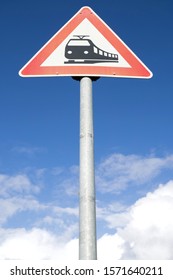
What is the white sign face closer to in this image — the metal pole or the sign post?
the sign post

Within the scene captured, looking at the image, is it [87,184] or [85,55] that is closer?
[87,184]

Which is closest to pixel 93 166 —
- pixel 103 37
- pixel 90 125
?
pixel 90 125

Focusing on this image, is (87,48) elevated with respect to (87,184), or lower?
elevated

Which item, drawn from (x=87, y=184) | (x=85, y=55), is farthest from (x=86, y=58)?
(x=87, y=184)

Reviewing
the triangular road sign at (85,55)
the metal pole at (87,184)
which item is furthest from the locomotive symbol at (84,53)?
the metal pole at (87,184)

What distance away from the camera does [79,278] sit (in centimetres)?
189

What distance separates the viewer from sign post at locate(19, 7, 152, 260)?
2497 mm

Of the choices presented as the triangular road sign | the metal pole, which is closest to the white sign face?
the triangular road sign

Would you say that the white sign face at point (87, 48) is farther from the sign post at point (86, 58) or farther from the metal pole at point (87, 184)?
the metal pole at point (87, 184)

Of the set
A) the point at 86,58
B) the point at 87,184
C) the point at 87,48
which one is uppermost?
the point at 87,48

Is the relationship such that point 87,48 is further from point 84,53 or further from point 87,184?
point 87,184

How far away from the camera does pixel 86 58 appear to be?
8.49 feet

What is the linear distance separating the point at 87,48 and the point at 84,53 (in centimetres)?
7

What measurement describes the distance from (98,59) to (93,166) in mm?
905
